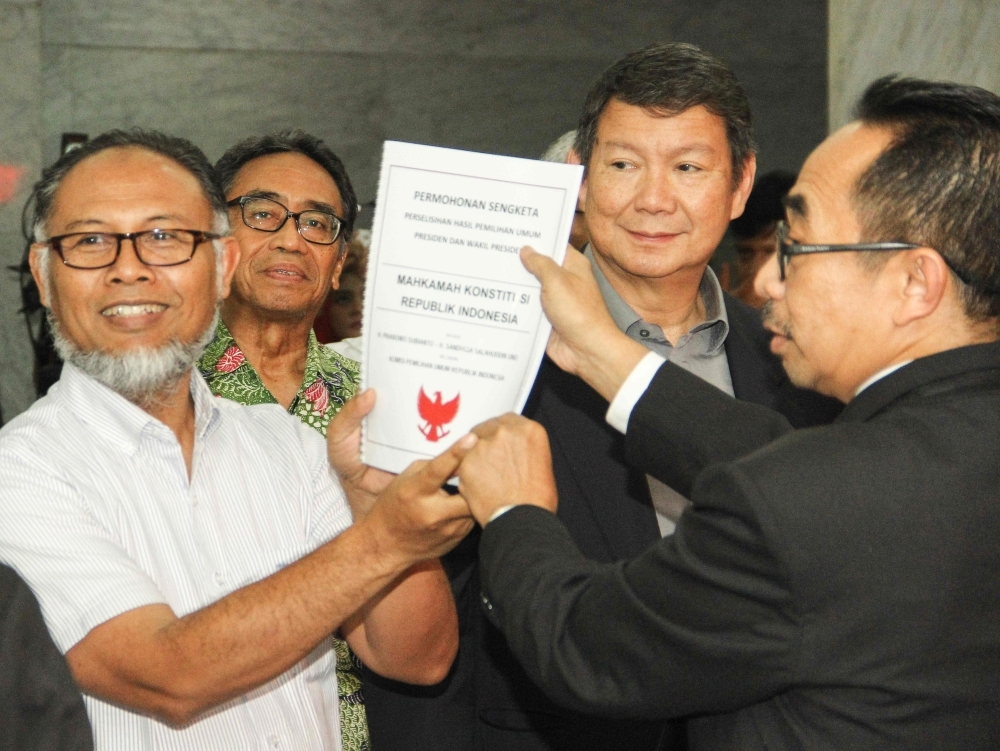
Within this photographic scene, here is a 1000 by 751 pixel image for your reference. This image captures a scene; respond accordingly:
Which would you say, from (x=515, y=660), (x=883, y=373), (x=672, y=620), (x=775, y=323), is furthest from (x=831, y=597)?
(x=515, y=660)

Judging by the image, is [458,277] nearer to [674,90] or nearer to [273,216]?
[674,90]

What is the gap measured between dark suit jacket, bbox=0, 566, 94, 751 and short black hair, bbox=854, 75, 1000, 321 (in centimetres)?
131

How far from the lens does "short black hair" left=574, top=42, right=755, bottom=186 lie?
240 cm

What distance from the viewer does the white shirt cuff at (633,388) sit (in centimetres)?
187

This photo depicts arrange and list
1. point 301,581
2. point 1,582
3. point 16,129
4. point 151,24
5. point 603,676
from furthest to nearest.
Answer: point 151,24 < point 16,129 < point 301,581 < point 1,582 < point 603,676

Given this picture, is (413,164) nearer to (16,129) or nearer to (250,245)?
(250,245)

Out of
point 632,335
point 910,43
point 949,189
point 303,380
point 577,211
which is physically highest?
point 910,43

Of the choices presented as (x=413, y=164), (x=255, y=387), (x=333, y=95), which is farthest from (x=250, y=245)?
(x=333, y=95)

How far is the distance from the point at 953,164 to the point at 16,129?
468 cm

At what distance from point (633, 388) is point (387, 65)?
15.3ft

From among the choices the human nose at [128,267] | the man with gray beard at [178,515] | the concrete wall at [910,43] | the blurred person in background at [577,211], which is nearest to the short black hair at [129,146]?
the man with gray beard at [178,515]

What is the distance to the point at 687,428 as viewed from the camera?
182cm

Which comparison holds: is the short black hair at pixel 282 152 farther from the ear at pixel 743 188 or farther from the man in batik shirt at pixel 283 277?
the ear at pixel 743 188

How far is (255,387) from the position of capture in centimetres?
294
